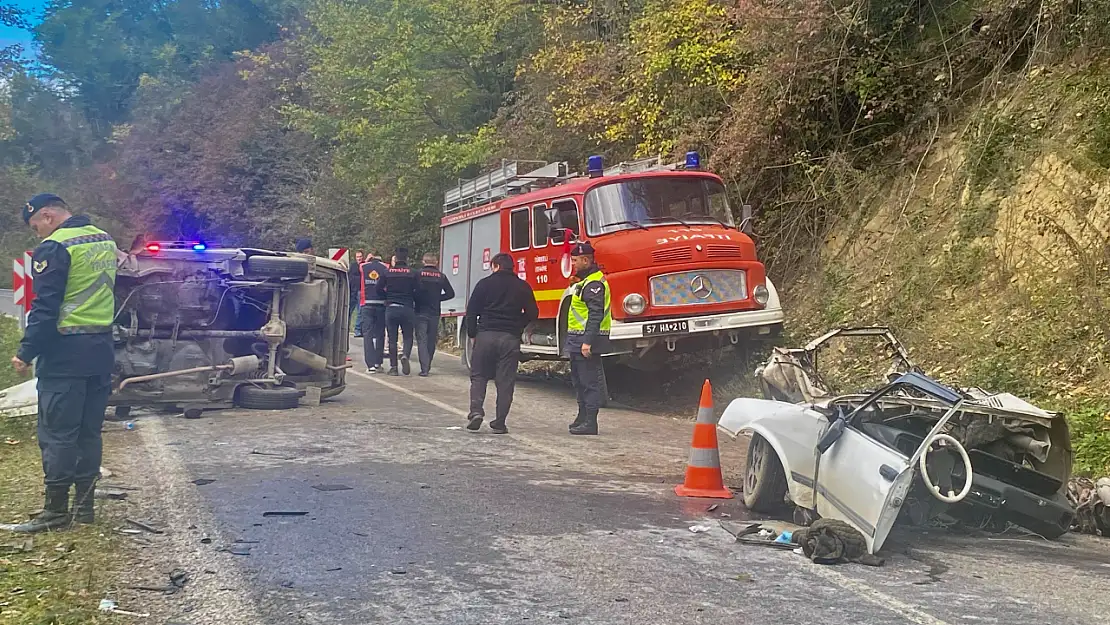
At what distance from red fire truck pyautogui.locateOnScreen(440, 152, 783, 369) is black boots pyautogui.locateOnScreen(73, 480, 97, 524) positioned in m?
6.43

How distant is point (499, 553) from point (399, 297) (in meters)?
10.00

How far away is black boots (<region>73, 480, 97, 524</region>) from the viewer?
5.61m

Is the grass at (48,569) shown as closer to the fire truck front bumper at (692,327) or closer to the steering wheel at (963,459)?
the steering wheel at (963,459)

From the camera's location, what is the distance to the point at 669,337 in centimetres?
1127

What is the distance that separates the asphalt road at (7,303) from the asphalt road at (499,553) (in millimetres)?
22532

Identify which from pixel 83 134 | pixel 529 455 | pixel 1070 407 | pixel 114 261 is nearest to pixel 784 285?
pixel 1070 407

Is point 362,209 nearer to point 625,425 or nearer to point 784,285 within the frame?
point 784,285

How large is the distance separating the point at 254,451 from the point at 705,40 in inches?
378

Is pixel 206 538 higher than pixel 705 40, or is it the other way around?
pixel 705 40

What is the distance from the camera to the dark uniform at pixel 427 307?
599 inches

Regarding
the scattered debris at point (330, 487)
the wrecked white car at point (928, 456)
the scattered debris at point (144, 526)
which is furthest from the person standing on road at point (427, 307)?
the wrecked white car at point (928, 456)

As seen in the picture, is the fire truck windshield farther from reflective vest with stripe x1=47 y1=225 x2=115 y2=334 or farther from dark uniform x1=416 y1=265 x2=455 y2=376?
reflective vest with stripe x1=47 y1=225 x2=115 y2=334

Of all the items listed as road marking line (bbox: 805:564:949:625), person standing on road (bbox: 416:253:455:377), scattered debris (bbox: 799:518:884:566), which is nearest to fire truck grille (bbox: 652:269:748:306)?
person standing on road (bbox: 416:253:455:377)

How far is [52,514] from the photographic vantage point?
5.51 metres
